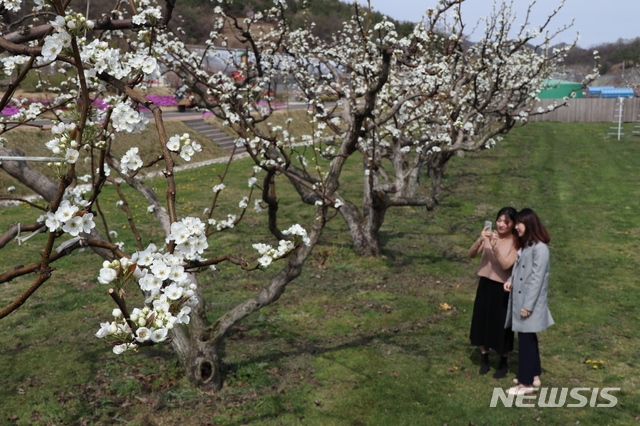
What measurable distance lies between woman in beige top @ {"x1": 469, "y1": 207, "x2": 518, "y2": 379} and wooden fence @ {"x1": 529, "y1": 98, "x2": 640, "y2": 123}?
109 feet

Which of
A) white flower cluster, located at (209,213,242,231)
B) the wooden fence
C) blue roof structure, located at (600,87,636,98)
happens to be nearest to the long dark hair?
white flower cluster, located at (209,213,242,231)

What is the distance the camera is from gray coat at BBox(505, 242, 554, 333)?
16.4 feet

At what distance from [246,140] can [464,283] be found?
13.3 ft

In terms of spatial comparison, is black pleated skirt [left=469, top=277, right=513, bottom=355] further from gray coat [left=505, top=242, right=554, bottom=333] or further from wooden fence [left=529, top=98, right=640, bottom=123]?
wooden fence [left=529, top=98, right=640, bottom=123]

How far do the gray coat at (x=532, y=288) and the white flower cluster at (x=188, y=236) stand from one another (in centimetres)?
353

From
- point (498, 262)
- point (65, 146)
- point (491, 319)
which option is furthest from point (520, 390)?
point (65, 146)

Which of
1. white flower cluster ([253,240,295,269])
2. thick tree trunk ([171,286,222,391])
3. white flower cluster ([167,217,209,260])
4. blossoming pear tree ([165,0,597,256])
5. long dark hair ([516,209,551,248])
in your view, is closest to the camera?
white flower cluster ([167,217,209,260])

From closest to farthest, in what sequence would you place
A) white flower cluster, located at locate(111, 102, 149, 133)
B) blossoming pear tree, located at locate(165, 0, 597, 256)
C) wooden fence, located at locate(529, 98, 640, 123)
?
white flower cluster, located at locate(111, 102, 149, 133) → blossoming pear tree, located at locate(165, 0, 597, 256) → wooden fence, located at locate(529, 98, 640, 123)

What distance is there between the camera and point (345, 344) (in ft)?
20.2

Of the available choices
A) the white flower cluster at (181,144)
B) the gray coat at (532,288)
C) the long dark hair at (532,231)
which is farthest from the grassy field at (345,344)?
the white flower cluster at (181,144)

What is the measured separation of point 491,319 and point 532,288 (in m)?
0.68

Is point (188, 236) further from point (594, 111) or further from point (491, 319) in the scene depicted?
point (594, 111)

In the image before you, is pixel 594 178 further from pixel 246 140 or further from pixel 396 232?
pixel 246 140

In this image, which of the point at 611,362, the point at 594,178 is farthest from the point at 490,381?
the point at 594,178
